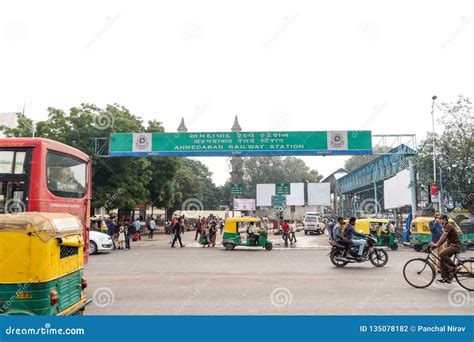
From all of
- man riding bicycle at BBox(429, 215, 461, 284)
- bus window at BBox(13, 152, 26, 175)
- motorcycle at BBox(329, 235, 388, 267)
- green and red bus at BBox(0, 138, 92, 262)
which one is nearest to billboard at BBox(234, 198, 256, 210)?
motorcycle at BBox(329, 235, 388, 267)

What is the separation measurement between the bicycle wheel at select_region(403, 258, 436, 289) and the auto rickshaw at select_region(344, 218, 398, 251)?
1109 cm

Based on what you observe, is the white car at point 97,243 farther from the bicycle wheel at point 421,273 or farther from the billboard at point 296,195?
the billboard at point 296,195

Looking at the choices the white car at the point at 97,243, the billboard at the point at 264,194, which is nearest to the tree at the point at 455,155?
the white car at the point at 97,243

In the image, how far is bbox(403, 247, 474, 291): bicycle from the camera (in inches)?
356

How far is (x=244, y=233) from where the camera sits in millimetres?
20906

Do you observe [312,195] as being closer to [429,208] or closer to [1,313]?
[429,208]

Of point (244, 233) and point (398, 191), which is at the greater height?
point (398, 191)

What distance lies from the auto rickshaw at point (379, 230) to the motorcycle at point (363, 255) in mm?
7187

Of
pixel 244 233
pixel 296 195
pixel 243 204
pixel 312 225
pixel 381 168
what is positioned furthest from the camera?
pixel 296 195

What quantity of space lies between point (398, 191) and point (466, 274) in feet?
85.2

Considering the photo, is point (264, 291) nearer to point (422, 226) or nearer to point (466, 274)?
point (466, 274)

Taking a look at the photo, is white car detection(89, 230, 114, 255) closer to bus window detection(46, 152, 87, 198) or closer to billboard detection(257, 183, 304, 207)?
bus window detection(46, 152, 87, 198)

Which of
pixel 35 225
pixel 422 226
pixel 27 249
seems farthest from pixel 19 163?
pixel 422 226
